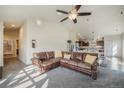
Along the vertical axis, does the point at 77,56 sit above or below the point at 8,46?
below

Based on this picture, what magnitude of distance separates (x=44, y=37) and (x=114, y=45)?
28.5ft

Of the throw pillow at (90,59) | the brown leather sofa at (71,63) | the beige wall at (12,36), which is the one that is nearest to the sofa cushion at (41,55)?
the brown leather sofa at (71,63)

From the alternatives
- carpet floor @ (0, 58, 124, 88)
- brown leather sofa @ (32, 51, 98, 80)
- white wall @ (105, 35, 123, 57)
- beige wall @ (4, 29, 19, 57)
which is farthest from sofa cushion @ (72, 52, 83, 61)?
white wall @ (105, 35, 123, 57)

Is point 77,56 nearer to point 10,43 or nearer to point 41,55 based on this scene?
point 41,55

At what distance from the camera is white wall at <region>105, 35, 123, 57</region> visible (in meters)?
12.4

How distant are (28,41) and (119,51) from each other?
9952 millimetres

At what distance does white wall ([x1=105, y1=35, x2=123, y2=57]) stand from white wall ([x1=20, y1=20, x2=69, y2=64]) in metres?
6.45

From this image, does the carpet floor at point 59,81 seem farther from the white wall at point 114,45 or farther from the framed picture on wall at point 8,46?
the white wall at point 114,45

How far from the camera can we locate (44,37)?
306 inches

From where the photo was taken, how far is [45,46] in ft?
25.6

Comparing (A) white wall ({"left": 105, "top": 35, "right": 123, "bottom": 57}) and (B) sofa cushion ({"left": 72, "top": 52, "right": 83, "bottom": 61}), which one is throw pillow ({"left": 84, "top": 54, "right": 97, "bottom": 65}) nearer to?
(B) sofa cushion ({"left": 72, "top": 52, "right": 83, "bottom": 61})

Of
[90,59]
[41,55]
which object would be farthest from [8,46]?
[90,59]
